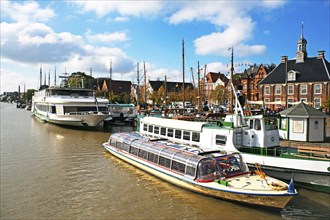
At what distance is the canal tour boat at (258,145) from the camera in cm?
1344

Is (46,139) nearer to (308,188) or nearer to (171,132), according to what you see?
(171,132)

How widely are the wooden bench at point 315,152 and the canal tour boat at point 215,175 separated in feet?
12.3

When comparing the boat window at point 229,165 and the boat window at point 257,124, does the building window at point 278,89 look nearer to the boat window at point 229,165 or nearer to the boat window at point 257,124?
the boat window at point 257,124

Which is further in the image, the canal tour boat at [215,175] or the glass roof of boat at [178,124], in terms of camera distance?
the glass roof of boat at [178,124]

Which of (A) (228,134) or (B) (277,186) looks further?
(A) (228,134)

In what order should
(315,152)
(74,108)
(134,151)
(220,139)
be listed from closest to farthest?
(315,152), (220,139), (134,151), (74,108)

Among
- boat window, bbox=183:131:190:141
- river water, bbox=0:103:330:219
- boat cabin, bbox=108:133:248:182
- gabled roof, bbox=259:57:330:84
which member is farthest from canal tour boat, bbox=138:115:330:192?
gabled roof, bbox=259:57:330:84

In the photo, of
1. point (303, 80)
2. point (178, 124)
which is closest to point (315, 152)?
point (178, 124)

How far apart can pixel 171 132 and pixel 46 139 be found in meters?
16.4

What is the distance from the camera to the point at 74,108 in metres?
37.4

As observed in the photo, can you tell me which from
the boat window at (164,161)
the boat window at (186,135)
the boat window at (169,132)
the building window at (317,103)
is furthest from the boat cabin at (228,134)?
the building window at (317,103)

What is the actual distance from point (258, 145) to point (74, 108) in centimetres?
2833

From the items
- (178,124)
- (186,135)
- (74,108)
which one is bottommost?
(186,135)

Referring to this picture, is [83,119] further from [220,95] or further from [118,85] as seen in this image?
[118,85]
